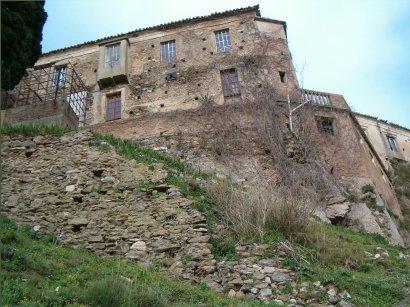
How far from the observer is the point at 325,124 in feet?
58.4

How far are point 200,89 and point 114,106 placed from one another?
3774 millimetres

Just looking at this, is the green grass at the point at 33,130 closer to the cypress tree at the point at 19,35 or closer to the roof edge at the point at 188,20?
the cypress tree at the point at 19,35

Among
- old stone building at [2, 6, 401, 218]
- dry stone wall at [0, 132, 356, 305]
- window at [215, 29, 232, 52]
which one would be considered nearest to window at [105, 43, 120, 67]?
old stone building at [2, 6, 401, 218]

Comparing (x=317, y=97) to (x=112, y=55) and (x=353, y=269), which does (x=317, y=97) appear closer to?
(x=112, y=55)

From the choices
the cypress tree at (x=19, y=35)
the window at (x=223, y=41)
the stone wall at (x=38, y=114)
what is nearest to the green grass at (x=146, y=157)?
the cypress tree at (x=19, y=35)

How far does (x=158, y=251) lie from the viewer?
8547mm

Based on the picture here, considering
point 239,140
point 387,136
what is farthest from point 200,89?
point 387,136

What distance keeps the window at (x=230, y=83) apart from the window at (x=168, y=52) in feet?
8.76

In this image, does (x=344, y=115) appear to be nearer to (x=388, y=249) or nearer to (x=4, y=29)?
(x=388, y=249)

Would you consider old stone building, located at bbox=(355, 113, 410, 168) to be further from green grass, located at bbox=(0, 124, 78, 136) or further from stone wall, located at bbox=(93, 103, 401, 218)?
green grass, located at bbox=(0, 124, 78, 136)

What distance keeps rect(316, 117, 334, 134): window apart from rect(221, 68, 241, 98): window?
3.37m

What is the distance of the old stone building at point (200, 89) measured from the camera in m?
16.7

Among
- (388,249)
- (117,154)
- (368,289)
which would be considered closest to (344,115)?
(388,249)

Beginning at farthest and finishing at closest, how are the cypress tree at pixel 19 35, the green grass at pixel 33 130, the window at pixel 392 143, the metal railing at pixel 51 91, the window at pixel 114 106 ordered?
1. the window at pixel 392 143
2. the window at pixel 114 106
3. the metal railing at pixel 51 91
4. the green grass at pixel 33 130
5. the cypress tree at pixel 19 35
